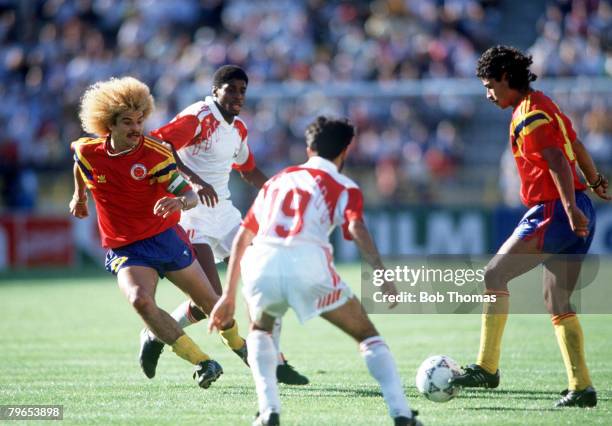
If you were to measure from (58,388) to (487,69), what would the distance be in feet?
13.1

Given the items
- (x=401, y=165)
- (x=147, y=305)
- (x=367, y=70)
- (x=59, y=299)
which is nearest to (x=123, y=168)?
(x=147, y=305)

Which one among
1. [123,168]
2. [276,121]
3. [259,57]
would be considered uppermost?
[259,57]

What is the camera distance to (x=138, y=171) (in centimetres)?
760

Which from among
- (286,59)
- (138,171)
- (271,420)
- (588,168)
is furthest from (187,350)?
(286,59)

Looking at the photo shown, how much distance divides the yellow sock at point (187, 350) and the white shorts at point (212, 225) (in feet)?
5.14

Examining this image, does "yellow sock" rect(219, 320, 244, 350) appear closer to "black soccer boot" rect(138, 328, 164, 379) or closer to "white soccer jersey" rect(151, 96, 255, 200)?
"black soccer boot" rect(138, 328, 164, 379)

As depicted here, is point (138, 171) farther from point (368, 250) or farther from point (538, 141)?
point (538, 141)

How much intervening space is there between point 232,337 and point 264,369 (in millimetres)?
2348

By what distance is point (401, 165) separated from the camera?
2186 centimetres

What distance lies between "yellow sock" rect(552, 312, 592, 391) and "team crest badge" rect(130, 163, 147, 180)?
306 centimetres

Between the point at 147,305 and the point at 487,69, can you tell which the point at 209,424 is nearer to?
the point at 147,305

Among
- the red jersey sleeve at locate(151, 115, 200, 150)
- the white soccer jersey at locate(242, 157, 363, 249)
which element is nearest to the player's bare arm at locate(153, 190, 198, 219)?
the red jersey sleeve at locate(151, 115, 200, 150)

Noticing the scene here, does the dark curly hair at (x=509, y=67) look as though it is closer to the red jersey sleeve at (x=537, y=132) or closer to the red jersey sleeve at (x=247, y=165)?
the red jersey sleeve at (x=537, y=132)

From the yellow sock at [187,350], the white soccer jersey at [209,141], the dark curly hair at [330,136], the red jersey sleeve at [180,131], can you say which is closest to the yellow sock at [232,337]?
the yellow sock at [187,350]
